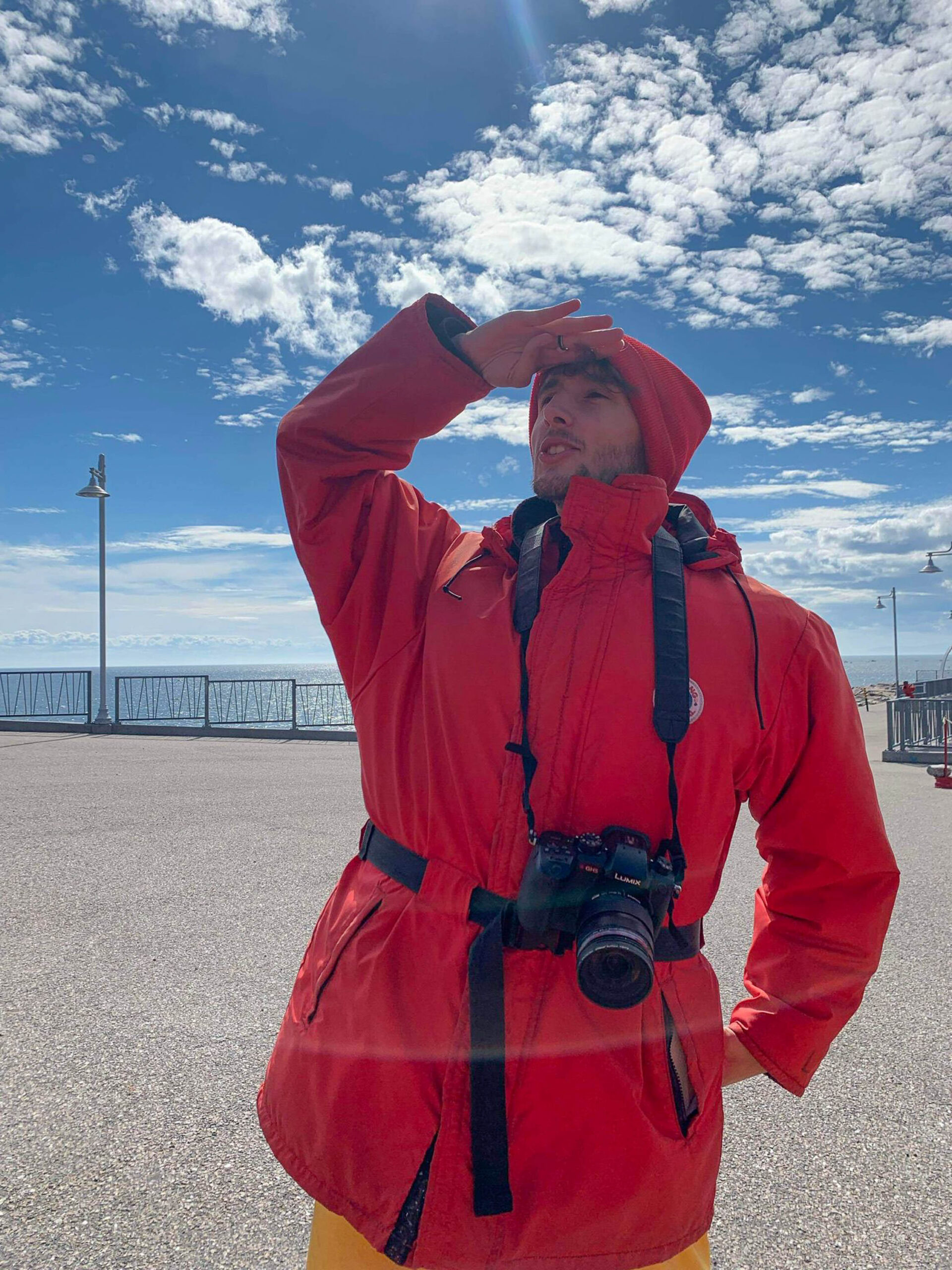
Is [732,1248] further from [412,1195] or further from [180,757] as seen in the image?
[180,757]

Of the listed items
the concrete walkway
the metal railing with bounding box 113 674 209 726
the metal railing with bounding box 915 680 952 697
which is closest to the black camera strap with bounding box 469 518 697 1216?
the concrete walkway

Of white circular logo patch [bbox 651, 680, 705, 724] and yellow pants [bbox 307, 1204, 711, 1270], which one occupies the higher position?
white circular logo patch [bbox 651, 680, 705, 724]

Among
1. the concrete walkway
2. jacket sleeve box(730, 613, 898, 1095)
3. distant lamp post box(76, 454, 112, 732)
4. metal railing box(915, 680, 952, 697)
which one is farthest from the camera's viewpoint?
metal railing box(915, 680, 952, 697)

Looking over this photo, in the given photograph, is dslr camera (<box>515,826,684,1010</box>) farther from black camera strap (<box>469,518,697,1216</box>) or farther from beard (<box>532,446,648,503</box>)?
beard (<box>532,446,648,503</box>)

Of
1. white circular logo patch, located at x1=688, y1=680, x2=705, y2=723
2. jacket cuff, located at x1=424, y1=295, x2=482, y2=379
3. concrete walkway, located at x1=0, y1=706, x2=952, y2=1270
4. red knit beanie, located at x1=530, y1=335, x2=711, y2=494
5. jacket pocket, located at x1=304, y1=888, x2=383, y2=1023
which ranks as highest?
jacket cuff, located at x1=424, y1=295, x2=482, y2=379

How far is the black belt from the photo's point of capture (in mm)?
1345

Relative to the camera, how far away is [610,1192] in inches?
53.9

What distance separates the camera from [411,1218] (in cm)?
138

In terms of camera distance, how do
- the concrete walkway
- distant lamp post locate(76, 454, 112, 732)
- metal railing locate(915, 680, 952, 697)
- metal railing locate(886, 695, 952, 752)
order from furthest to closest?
A: 1. metal railing locate(915, 680, 952, 697)
2. distant lamp post locate(76, 454, 112, 732)
3. metal railing locate(886, 695, 952, 752)
4. the concrete walkway

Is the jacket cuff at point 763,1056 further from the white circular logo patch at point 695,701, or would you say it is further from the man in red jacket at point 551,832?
the white circular logo patch at point 695,701

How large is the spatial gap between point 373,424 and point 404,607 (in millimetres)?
404

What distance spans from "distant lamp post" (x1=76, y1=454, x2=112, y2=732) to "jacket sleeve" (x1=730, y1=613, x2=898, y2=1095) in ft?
64.1

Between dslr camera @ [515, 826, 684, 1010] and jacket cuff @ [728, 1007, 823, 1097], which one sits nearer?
dslr camera @ [515, 826, 684, 1010]

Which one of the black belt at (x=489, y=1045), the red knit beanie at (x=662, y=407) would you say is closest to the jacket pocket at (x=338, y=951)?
the black belt at (x=489, y=1045)
